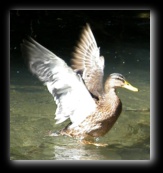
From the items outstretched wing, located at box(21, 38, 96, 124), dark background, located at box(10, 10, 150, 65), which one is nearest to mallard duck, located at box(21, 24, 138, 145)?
outstretched wing, located at box(21, 38, 96, 124)

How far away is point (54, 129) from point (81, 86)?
0.72 metres

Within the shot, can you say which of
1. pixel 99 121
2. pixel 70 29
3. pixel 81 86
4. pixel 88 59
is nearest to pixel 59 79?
pixel 81 86

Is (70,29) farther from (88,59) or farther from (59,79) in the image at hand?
(59,79)

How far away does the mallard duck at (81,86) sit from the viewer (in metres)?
4.27

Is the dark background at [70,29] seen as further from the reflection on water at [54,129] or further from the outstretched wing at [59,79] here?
the outstretched wing at [59,79]

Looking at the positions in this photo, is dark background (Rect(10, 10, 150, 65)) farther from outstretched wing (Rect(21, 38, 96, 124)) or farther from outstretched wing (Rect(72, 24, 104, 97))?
outstretched wing (Rect(21, 38, 96, 124))

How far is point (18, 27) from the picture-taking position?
18.8 feet

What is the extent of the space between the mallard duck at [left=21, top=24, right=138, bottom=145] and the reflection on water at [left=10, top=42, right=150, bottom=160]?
15 centimetres

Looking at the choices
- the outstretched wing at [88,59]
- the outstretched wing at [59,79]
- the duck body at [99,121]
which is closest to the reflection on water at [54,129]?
the duck body at [99,121]

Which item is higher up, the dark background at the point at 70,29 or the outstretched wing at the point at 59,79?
the dark background at the point at 70,29

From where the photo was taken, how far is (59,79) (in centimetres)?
434

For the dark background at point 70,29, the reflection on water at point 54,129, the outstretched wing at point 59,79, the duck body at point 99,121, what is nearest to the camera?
the outstretched wing at point 59,79
